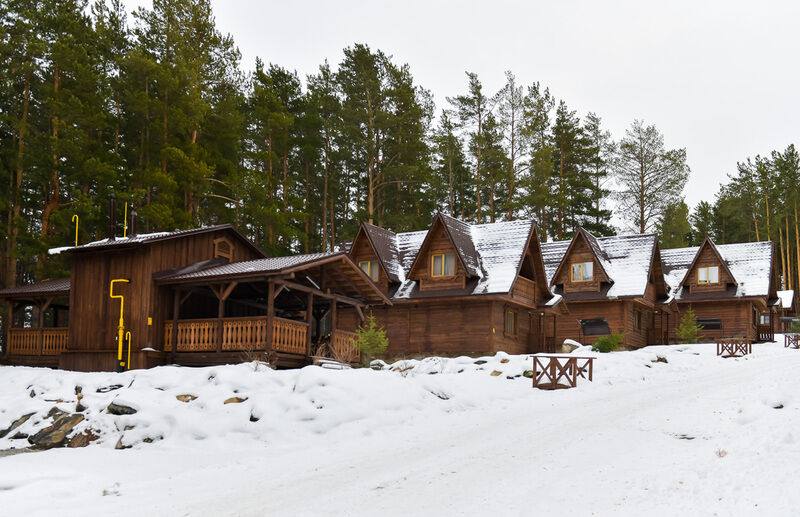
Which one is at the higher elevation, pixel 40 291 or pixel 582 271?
pixel 582 271

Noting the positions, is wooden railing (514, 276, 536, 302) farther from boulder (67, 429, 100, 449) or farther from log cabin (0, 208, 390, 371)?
boulder (67, 429, 100, 449)

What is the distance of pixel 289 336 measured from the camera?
2288 cm

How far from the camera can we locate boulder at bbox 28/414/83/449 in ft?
50.8

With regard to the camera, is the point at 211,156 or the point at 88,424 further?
the point at 211,156

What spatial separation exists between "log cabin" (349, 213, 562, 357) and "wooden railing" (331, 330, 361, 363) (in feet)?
27.3

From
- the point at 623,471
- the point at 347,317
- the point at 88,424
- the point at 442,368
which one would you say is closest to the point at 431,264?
the point at 347,317

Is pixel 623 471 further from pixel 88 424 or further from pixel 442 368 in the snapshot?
pixel 442 368

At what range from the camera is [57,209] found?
124 ft

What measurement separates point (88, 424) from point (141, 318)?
784 cm

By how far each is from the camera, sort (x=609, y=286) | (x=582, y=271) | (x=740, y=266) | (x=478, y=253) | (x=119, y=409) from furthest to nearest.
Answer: (x=740, y=266) → (x=582, y=271) → (x=609, y=286) → (x=478, y=253) → (x=119, y=409)

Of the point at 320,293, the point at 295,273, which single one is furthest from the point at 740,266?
the point at 295,273

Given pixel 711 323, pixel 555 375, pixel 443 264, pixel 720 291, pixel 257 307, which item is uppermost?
pixel 443 264

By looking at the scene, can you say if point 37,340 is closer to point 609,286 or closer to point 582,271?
point 582,271

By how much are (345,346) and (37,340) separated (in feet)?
38.0
